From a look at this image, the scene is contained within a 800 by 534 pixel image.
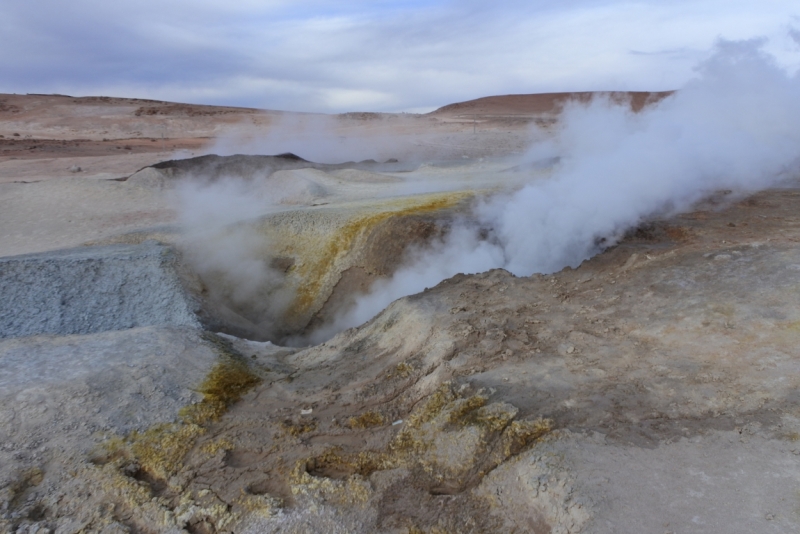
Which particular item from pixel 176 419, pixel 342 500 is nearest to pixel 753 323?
pixel 342 500

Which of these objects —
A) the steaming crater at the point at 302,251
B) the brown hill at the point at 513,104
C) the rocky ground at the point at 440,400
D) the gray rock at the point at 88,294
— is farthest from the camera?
the brown hill at the point at 513,104

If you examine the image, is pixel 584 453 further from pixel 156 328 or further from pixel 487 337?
pixel 156 328

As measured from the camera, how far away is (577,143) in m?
8.58

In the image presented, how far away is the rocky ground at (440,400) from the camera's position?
2.87 metres

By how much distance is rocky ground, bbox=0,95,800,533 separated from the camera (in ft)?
9.43

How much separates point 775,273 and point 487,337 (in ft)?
7.12

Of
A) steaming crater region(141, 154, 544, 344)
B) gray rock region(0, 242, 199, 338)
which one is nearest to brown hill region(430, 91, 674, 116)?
steaming crater region(141, 154, 544, 344)

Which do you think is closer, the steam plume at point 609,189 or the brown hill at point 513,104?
the steam plume at point 609,189

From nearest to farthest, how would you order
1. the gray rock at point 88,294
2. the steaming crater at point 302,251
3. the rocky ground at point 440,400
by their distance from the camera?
the rocky ground at point 440,400 < the gray rock at point 88,294 < the steaming crater at point 302,251

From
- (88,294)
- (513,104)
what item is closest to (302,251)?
(88,294)

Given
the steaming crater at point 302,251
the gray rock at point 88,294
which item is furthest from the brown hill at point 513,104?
the gray rock at point 88,294

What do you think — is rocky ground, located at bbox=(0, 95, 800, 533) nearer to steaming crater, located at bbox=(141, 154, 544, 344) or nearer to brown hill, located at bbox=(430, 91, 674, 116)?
steaming crater, located at bbox=(141, 154, 544, 344)

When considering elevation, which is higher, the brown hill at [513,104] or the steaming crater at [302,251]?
the brown hill at [513,104]

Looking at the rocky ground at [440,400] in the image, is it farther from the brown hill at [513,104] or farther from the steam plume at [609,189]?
the brown hill at [513,104]
